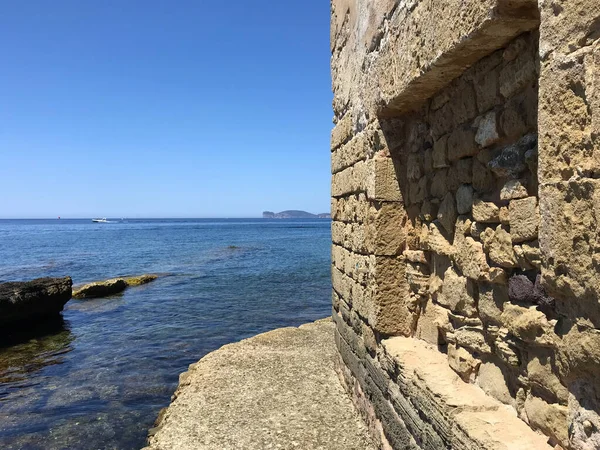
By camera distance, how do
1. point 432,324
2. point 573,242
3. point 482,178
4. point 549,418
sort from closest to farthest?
point 573,242
point 549,418
point 482,178
point 432,324

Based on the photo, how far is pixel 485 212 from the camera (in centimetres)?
248

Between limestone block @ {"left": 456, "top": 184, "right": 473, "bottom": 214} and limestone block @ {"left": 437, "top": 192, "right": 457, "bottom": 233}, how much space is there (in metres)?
0.08

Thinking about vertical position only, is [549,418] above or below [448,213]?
below

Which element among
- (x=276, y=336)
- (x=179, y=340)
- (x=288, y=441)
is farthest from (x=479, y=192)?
(x=179, y=340)

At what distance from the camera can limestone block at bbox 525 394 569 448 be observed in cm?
185

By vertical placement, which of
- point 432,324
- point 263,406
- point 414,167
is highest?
point 414,167

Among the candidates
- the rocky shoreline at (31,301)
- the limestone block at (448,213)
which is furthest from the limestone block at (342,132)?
the rocky shoreline at (31,301)

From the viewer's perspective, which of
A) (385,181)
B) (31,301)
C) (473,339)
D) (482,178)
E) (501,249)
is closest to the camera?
(501,249)

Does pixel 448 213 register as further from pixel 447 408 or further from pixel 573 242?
pixel 573 242

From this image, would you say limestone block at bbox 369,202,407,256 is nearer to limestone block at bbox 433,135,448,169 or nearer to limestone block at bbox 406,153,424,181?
limestone block at bbox 406,153,424,181

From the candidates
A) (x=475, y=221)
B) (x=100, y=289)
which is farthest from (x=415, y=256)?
(x=100, y=289)

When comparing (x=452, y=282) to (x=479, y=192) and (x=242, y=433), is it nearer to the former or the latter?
(x=479, y=192)

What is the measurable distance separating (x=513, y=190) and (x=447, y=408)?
1160 mm

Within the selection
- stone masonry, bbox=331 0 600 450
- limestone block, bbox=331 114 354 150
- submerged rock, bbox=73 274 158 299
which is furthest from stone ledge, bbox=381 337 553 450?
submerged rock, bbox=73 274 158 299
